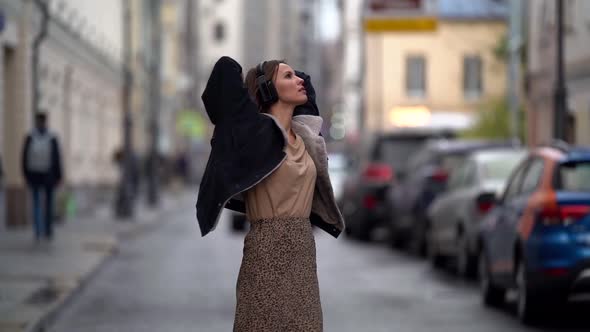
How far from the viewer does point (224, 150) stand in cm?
598

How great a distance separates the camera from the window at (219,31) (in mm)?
121250

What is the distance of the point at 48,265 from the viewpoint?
17844mm

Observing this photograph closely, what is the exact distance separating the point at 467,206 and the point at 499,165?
35.3 inches

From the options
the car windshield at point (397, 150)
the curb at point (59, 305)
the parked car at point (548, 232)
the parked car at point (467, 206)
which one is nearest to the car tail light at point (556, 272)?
the parked car at point (548, 232)

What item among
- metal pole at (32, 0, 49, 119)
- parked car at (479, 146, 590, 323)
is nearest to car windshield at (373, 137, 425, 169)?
metal pole at (32, 0, 49, 119)

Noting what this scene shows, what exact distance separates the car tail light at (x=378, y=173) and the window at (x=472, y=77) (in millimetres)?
36418


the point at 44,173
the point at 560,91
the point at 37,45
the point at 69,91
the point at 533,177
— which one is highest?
the point at 37,45

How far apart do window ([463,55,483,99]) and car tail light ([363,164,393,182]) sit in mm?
36418

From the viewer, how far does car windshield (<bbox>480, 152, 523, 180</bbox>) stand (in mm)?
17578

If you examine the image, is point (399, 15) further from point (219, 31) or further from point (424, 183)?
point (219, 31)

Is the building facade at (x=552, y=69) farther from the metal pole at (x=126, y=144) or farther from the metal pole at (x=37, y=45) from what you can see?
the metal pole at (x=37, y=45)

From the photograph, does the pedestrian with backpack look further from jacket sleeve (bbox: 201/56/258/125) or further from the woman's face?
jacket sleeve (bbox: 201/56/258/125)

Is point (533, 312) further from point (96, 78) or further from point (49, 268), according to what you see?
point (96, 78)

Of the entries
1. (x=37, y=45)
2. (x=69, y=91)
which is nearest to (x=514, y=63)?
(x=69, y=91)
